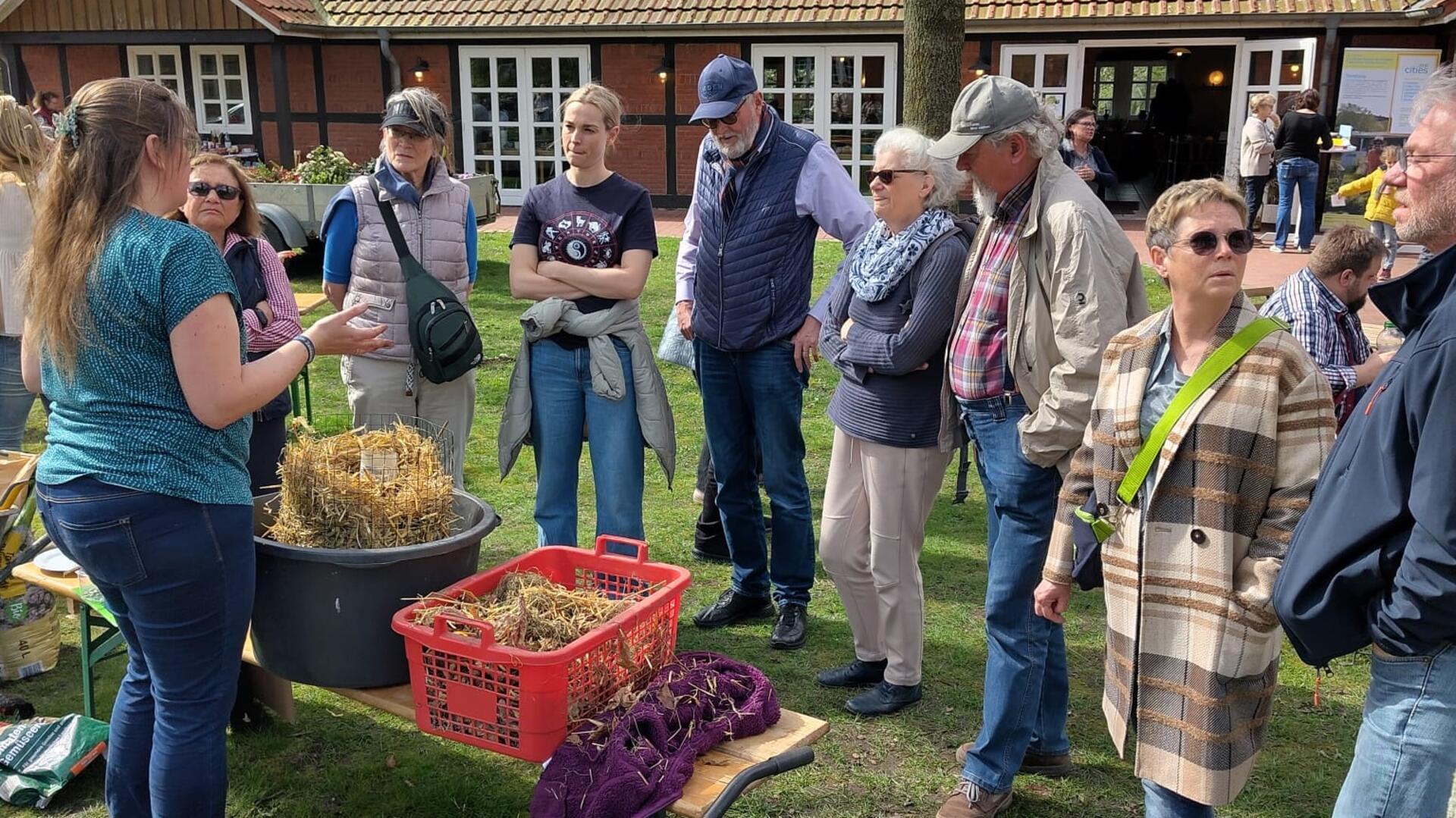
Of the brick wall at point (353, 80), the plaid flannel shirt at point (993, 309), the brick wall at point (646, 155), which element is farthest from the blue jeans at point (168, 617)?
the brick wall at point (353, 80)

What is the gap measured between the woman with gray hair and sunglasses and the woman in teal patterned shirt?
163 centimetres

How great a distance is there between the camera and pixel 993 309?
298 centimetres

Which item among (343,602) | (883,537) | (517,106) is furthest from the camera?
(517,106)

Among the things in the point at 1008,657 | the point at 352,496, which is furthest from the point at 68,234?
the point at 1008,657

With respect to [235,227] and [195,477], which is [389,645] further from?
[235,227]

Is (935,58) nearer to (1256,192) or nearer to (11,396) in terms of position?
(11,396)

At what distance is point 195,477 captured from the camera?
2.40 m

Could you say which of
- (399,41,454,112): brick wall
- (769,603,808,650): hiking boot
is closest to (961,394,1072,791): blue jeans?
(769,603,808,650): hiking boot

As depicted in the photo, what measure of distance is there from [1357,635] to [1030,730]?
1237 millimetres

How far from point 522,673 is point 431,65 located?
17859mm

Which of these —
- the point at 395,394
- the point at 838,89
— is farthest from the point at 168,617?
the point at 838,89

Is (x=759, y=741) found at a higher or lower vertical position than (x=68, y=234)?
lower

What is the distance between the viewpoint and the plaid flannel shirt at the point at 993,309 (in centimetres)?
295

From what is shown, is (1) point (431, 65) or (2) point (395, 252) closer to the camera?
(2) point (395, 252)
